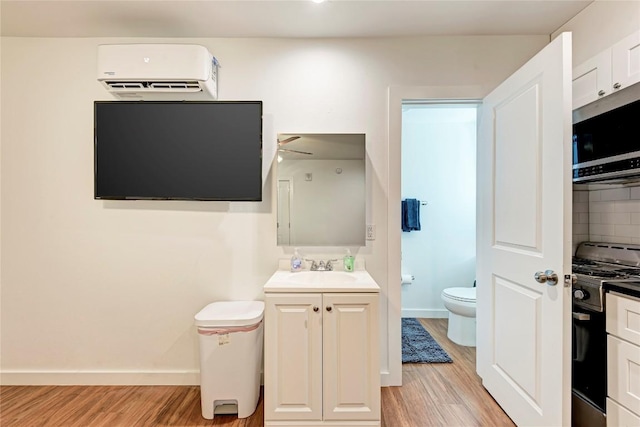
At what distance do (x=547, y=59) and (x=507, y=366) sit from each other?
5.56 ft

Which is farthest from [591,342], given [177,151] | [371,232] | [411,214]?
[177,151]

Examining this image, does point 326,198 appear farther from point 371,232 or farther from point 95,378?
point 95,378

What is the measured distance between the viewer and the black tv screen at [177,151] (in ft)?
6.93

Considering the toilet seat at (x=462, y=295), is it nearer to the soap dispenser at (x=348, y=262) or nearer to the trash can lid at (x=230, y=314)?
the soap dispenser at (x=348, y=262)

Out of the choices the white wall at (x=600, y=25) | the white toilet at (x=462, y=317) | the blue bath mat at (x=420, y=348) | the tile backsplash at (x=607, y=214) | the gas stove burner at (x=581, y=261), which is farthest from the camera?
the white toilet at (x=462, y=317)

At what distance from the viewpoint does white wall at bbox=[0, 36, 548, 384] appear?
2.18 meters

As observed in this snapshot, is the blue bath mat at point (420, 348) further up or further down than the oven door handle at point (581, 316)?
further down

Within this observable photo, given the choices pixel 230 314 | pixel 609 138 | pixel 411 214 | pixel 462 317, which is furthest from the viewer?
pixel 411 214

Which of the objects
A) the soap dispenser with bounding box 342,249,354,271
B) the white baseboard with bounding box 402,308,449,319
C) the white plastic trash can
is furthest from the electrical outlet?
the white baseboard with bounding box 402,308,449,319

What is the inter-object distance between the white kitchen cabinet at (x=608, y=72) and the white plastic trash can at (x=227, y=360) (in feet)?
7.61

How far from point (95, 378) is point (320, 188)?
2.10m

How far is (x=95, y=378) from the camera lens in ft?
7.13

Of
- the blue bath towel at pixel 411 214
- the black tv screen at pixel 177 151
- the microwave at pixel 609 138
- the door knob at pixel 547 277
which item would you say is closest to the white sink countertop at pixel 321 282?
the black tv screen at pixel 177 151

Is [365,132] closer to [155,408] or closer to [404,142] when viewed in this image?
[404,142]
